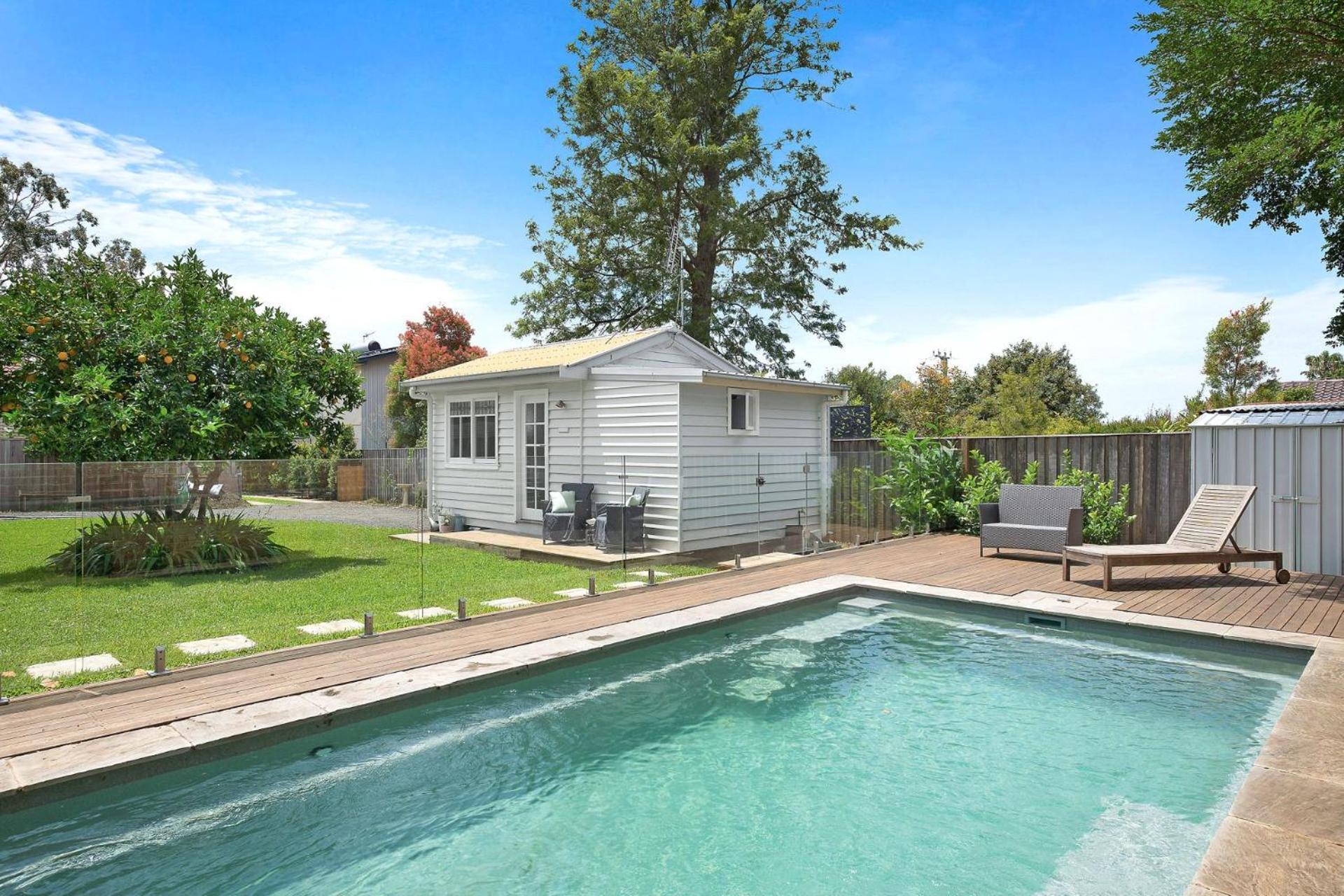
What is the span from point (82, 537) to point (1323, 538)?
43.7 ft

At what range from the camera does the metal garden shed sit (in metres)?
8.88

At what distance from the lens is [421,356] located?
2573 centimetres

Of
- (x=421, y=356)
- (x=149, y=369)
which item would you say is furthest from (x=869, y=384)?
(x=149, y=369)

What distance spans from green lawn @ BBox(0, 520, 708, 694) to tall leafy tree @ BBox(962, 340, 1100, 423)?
2902 cm

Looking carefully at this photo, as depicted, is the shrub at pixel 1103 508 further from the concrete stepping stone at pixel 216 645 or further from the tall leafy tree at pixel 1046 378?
the tall leafy tree at pixel 1046 378

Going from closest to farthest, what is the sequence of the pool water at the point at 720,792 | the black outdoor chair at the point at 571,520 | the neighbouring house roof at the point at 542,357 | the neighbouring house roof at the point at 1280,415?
the pool water at the point at 720,792, the neighbouring house roof at the point at 1280,415, the black outdoor chair at the point at 571,520, the neighbouring house roof at the point at 542,357

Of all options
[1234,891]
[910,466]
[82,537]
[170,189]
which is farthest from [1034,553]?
[170,189]

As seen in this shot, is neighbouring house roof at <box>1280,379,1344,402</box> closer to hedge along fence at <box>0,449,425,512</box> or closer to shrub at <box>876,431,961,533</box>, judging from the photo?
shrub at <box>876,431,961,533</box>

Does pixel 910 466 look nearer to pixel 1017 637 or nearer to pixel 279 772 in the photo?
pixel 1017 637

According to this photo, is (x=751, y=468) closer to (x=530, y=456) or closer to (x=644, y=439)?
(x=644, y=439)

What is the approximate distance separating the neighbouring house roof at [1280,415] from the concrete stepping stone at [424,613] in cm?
981

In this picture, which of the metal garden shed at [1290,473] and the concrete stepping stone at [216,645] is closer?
the concrete stepping stone at [216,645]

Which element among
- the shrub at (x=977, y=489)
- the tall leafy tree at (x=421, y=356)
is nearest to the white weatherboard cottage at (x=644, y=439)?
the shrub at (x=977, y=489)

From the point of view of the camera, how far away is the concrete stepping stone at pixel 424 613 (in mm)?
6934
